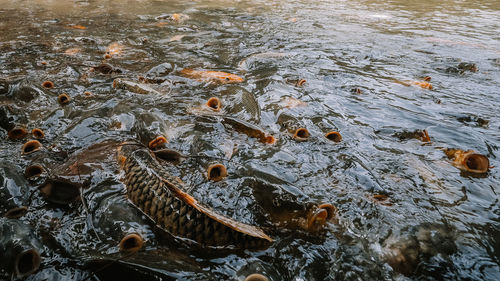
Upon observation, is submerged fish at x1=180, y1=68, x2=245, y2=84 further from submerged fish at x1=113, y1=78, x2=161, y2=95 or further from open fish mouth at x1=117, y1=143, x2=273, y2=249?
open fish mouth at x1=117, y1=143, x2=273, y2=249

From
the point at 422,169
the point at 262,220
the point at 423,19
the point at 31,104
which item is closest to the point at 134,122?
the point at 31,104

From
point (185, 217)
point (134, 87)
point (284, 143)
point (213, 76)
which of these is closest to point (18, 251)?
point (185, 217)

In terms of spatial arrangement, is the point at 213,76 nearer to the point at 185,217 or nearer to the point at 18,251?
the point at 185,217

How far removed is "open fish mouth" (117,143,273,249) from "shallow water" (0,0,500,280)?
7 cm

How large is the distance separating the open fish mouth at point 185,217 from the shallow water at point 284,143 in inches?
2.7

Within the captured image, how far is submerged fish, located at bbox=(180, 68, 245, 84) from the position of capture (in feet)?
14.4

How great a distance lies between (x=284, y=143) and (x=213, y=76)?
2059 millimetres

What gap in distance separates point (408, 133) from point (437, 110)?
2.91 feet

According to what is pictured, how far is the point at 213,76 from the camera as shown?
4438 millimetres

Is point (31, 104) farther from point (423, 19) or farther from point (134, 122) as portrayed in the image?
point (423, 19)

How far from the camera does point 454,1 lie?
12023mm

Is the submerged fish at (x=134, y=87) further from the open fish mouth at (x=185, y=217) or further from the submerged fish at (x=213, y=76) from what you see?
the open fish mouth at (x=185, y=217)

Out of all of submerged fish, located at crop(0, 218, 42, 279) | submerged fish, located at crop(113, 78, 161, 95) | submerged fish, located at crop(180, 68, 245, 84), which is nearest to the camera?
submerged fish, located at crop(0, 218, 42, 279)

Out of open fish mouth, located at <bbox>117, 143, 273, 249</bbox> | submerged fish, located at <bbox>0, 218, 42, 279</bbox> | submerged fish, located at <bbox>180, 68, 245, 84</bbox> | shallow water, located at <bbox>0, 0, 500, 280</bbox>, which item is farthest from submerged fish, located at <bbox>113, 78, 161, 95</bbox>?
submerged fish, located at <bbox>0, 218, 42, 279</bbox>
